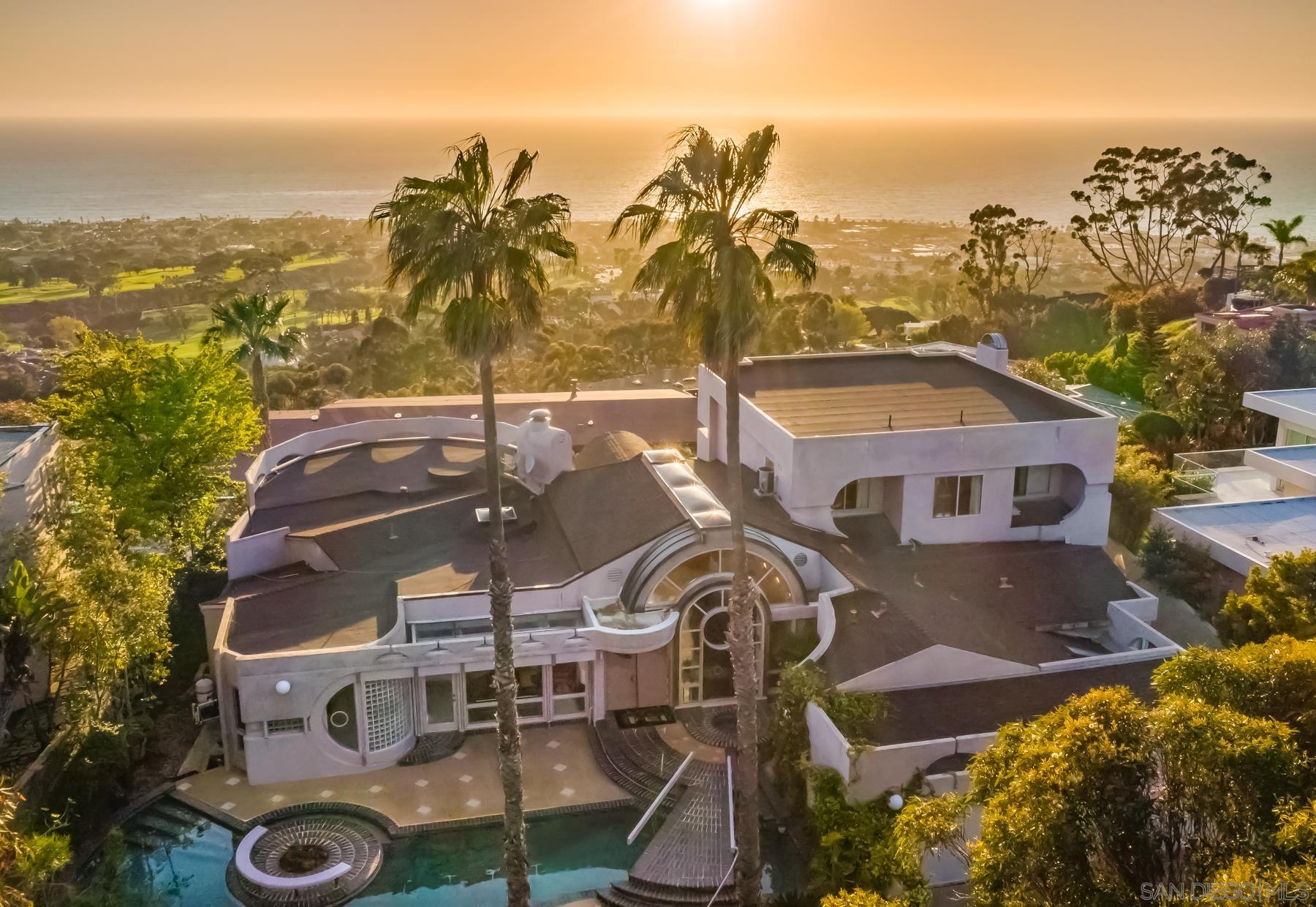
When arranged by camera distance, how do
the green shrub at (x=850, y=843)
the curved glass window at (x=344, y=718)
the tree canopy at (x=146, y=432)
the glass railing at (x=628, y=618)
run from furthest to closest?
the tree canopy at (x=146, y=432)
the glass railing at (x=628, y=618)
the curved glass window at (x=344, y=718)
the green shrub at (x=850, y=843)

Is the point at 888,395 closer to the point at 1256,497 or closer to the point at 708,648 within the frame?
the point at 708,648

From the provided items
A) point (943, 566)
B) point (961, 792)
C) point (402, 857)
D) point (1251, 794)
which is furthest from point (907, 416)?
point (1251, 794)

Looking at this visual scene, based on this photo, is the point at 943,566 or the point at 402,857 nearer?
the point at 402,857

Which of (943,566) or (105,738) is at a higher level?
(943,566)

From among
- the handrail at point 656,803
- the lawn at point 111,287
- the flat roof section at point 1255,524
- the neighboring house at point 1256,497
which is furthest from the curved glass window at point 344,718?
the lawn at point 111,287

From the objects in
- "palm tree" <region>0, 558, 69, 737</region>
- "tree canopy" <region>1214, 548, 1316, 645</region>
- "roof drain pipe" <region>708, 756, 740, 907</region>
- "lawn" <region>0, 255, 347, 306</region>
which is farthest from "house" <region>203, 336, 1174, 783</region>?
"lawn" <region>0, 255, 347, 306</region>

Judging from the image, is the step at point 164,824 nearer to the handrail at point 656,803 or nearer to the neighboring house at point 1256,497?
the handrail at point 656,803

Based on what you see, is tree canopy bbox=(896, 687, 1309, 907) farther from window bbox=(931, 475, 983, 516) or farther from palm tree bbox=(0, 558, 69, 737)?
palm tree bbox=(0, 558, 69, 737)

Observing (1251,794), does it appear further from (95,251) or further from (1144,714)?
(95,251)
